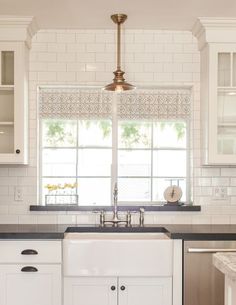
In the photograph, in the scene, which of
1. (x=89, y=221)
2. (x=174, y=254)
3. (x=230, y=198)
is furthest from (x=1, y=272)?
(x=230, y=198)

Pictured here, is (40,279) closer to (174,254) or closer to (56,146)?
(174,254)

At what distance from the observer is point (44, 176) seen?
4355 mm

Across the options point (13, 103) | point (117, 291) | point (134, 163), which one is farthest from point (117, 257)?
point (13, 103)

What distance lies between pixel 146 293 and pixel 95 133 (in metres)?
1.54

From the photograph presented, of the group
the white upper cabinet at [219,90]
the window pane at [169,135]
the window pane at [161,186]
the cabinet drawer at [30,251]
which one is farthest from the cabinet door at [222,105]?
the cabinet drawer at [30,251]

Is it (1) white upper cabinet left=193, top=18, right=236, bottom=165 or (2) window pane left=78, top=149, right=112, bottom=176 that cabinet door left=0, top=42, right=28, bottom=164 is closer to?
(2) window pane left=78, top=149, right=112, bottom=176

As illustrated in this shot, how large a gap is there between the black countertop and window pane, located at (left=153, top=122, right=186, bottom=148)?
768 millimetres

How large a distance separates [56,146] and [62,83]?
57 cm

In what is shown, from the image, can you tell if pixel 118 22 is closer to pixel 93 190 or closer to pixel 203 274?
pixel 93 190

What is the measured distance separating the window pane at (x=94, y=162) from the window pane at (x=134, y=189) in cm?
17

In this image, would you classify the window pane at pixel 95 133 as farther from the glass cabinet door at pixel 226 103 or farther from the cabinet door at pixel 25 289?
the cabinet door at pixel 25 289

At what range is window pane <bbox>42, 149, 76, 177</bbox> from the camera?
436 centimetres

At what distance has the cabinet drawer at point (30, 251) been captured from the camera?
3.50 m

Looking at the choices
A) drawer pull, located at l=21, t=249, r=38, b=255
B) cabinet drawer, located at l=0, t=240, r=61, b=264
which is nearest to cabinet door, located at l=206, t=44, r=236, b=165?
cabinet drawer, located at l=0, t=240, r=61, b=264
